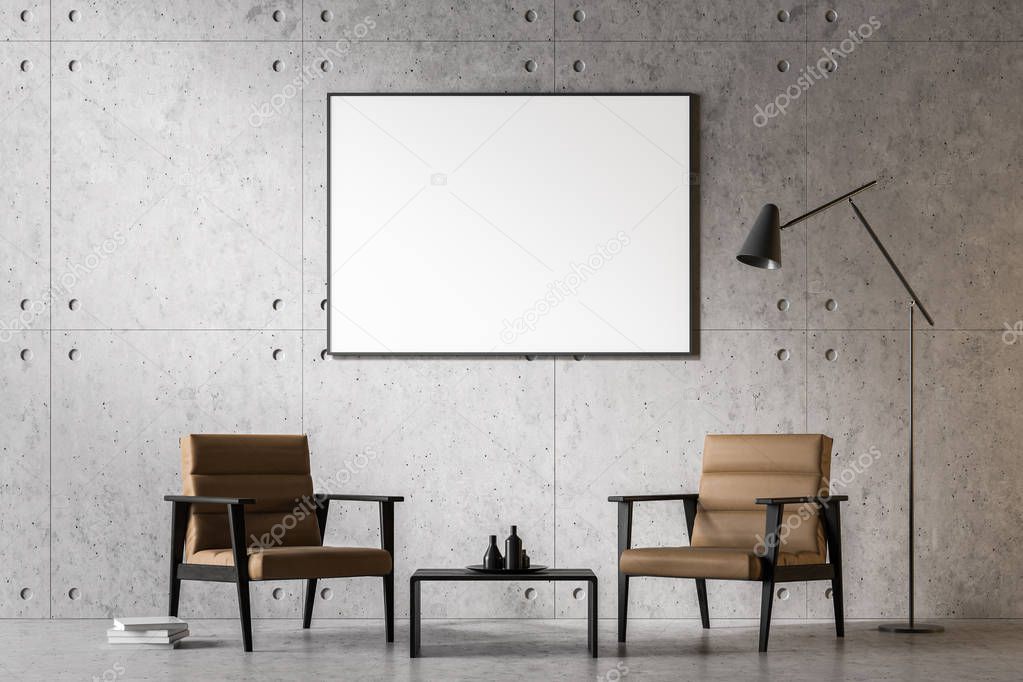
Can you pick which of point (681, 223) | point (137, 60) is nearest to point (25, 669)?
point (137, 60)

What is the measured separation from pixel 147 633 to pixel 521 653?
5.42ft

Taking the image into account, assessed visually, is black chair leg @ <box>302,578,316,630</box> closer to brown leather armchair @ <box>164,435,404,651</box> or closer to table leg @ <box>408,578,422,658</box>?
brown leather armchair @ <box>164,435,404,651</box>

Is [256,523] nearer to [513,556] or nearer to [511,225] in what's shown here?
[513,556]

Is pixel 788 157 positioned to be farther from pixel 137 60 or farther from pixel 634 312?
pixel 137 60

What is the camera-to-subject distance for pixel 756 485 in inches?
207

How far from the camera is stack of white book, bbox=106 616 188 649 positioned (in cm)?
476

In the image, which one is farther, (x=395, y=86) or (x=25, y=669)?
(x=395, y=86)

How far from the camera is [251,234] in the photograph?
5895 mm

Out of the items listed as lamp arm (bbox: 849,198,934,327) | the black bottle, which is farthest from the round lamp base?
the black bottle

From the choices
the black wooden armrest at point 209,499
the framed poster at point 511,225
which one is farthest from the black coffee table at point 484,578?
the framed poster at point 511,225

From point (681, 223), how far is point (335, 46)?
2.12m

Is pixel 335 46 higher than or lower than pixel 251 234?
higher

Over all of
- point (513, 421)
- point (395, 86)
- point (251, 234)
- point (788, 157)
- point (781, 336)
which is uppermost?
point (395, 86)

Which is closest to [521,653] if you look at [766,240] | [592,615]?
[592,615]
